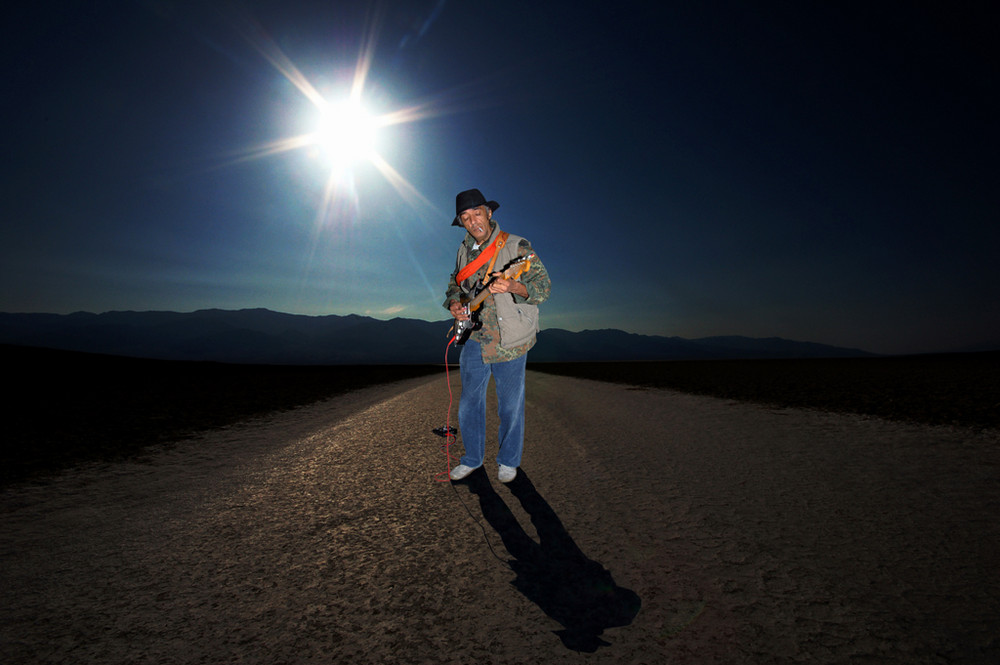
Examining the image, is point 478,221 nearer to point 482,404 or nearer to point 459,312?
point 459,312

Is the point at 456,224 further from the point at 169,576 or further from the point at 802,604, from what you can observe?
the point at 802,604

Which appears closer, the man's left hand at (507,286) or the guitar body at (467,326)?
the man's left hand at (507,286)

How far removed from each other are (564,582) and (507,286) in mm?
2188

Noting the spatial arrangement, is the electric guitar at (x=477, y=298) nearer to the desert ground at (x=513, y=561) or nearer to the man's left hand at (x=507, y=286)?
the man's left hand at (x=507, y=286)

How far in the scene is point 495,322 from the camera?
3.74m

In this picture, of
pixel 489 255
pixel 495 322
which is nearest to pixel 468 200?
pixel 489 255

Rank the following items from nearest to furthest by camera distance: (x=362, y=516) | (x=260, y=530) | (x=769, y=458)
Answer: (x=260, y=530) < (x=362, y=516) < (x=769, y=458)

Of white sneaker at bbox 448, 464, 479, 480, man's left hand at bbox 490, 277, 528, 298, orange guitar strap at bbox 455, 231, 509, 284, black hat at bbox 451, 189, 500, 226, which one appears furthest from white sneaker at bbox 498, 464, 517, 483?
black hat at bbox 451, 189, 500, 226

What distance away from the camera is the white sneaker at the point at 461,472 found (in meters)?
3.79

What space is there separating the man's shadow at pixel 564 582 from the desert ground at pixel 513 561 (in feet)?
0.04

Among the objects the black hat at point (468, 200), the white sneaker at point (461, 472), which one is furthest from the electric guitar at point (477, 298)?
the white sneaker at point (461, 472)

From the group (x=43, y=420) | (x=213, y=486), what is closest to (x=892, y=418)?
(x=213, y=486)

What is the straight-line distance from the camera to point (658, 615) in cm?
179

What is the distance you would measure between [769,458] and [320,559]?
14.5 feet
